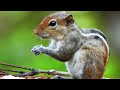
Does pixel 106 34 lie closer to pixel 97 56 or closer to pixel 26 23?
pixel 97 56

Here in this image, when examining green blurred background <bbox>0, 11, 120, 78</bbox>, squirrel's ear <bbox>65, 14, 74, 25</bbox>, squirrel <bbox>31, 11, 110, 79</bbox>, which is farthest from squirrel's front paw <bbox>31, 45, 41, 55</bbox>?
squirrel's ear <bbox>65, 14, 74, 25</bbox>

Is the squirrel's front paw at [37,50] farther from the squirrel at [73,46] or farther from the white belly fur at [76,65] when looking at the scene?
the white belly fur at [76,65]

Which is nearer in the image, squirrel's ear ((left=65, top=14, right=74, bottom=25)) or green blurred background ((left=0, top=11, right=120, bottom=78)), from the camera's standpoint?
squirrel's ear ((left=65, top=14, right=74, bottom=25))

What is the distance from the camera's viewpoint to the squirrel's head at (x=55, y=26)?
323cm

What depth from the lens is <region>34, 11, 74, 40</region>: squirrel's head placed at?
3229 millimetres

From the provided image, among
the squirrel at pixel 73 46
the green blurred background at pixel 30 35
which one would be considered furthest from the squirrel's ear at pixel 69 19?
the green blurred background at pixel 30 35

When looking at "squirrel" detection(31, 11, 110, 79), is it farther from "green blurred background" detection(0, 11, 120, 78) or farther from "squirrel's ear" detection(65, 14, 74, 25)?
"green blurred background" detection(0, 11, 120, 78)

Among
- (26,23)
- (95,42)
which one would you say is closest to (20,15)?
(26,23)

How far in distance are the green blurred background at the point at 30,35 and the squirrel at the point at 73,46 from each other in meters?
0.16

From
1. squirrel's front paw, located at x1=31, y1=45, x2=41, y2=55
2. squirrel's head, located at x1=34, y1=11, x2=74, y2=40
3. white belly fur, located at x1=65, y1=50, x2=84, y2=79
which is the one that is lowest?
white belly fur, located at x1=65, y1=50, x2=84, y2=79

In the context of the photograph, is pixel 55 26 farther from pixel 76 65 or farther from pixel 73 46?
pixel 76 65

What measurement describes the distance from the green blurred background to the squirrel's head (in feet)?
0.48

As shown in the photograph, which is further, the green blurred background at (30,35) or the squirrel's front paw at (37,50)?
the green blurred background at (30,35)
